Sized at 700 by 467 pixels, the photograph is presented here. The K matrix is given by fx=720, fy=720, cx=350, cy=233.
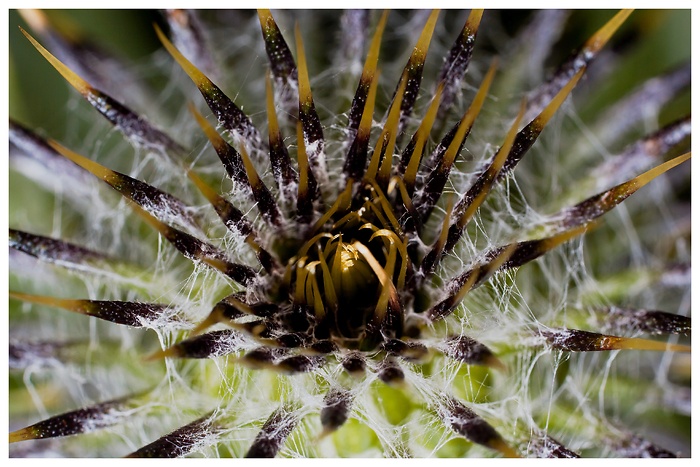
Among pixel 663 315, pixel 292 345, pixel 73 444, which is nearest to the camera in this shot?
pixel 292 345

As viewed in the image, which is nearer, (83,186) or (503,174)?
(503,174)

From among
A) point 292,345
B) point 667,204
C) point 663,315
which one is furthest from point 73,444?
point 667,204

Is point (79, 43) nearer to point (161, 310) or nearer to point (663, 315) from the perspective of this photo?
point (161, 310)

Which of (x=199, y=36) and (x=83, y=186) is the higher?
(x=199, y=36)

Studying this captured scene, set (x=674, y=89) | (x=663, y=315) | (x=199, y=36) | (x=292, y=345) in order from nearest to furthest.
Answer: (x=292, y=345), (x=663, y=315), (x=199, y=36), (x=674, y=89)
